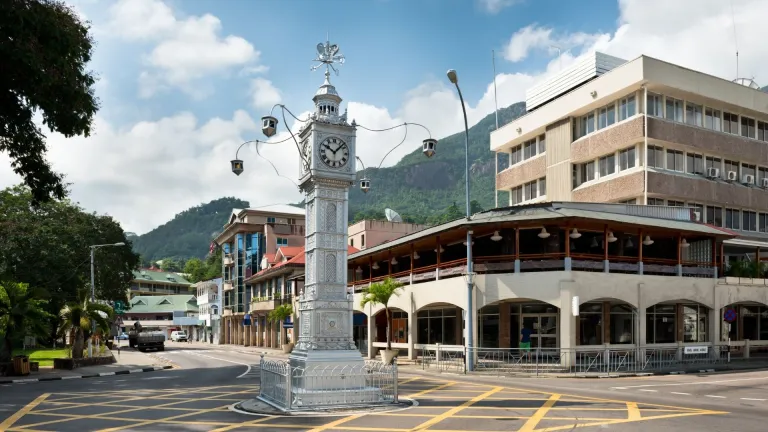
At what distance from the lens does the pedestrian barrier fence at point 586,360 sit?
3025 centimetres

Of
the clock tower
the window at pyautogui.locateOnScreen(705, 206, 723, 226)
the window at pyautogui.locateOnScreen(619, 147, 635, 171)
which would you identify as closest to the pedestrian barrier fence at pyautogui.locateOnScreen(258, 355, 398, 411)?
the clock tower

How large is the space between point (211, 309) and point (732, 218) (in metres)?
75.8

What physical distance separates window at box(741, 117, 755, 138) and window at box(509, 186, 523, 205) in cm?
1718

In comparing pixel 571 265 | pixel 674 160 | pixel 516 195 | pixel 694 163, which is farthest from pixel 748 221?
pixel 571 265

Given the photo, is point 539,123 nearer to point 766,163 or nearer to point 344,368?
point 766,163

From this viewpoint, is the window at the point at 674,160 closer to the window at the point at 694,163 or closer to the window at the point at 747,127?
the window at the point at 694,163

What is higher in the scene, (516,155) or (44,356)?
(516,155)

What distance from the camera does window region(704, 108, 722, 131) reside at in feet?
156

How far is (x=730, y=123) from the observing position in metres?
49.1

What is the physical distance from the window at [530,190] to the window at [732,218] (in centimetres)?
1394

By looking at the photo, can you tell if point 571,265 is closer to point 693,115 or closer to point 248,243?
point 693,115

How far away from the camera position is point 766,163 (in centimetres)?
5062

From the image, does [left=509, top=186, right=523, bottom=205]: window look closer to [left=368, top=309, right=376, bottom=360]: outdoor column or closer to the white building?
[left=368, top=309, right=376, bottom=360]: outdoor column

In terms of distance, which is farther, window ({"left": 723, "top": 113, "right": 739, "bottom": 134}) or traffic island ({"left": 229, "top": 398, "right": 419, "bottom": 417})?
window ({"left": 723, "top": 113, "right": 739, "bottom": 134})
